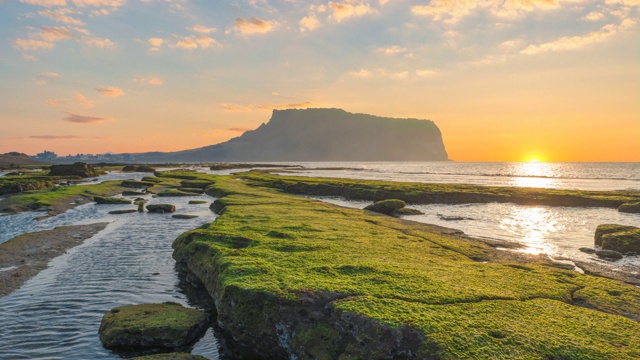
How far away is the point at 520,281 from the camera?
14469 mm

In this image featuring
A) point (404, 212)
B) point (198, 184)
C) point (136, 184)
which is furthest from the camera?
point (136, 184)

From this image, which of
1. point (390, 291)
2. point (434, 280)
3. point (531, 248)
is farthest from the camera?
point (531, 248)

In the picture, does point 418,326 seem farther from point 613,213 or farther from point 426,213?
point 613,213

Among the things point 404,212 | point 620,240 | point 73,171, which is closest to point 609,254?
point 620,240

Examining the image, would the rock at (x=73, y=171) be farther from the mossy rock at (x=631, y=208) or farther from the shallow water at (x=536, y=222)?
the mossy rock at (x=631, y=208)

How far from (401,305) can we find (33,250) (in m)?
25.5

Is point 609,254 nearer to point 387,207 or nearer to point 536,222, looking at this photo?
point 536,222

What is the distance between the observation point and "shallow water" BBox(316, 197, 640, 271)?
2703 centimetres

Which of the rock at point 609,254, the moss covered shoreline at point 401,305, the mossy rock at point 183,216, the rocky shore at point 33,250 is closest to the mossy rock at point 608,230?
the rock at point 609,254

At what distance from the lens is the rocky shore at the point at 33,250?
19266 millimetres

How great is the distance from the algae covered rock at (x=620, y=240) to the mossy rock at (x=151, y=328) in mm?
26734

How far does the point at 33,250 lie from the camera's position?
2470cm

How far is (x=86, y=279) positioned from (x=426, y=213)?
3558 centimetres

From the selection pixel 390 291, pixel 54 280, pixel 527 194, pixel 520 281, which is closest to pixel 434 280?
pixel 390 291
